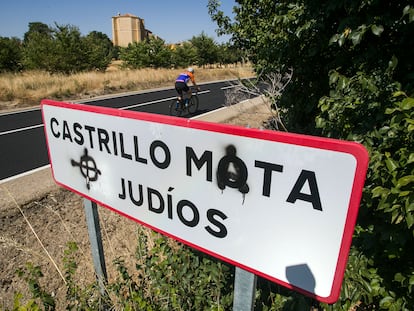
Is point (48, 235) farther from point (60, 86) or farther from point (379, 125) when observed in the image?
point (60, 86)

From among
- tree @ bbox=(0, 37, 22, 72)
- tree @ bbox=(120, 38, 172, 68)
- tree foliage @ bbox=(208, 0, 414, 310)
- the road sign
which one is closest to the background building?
tree @ bbox=(120, 38, 172, 68)

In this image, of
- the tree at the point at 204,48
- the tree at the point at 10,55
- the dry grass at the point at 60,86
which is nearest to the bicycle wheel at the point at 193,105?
the dry grass at the point at 60,86

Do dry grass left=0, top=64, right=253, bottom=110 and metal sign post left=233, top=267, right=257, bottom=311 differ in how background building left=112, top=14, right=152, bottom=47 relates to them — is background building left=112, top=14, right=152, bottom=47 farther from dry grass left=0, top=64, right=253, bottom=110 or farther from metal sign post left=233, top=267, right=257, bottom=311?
metal sign post left=233, top=267, right=257, bottom=311

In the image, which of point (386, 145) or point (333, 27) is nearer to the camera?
point (386, 145)

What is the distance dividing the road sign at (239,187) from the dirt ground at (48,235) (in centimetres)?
93

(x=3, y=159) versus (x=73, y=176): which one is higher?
(x=73, y=176)

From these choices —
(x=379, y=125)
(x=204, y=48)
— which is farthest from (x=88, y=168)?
(x=204, y=48)

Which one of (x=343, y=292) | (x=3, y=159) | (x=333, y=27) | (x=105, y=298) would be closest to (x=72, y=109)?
(x=105, y=298)

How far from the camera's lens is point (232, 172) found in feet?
2.72

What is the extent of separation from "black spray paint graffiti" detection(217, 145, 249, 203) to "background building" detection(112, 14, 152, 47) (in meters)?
84.9

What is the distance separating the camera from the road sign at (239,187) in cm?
67

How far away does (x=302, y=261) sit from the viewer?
746 mm

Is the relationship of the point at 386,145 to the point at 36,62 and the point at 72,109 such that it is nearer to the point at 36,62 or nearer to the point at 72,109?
the point at 72,109

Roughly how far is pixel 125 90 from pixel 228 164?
1653 centimetres
